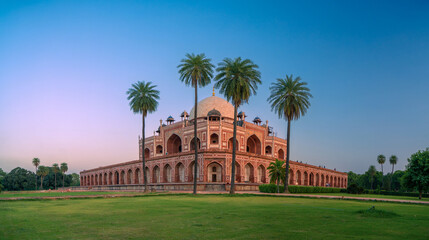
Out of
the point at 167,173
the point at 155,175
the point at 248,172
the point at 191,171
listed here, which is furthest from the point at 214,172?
the point at 155,175

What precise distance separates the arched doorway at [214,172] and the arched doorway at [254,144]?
1443 centimetres

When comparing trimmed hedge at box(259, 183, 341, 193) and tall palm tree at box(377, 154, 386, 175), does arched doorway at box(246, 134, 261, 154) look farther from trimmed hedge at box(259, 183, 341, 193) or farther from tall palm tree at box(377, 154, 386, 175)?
tall palm tree at box(377, 154, 386, 175)

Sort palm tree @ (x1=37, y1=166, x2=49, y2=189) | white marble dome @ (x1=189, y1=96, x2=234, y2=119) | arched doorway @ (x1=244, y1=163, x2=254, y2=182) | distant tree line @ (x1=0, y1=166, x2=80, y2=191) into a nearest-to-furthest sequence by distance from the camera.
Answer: arched doorway @ (x1=244, y1=163, x2=254, y2=182) < white marble dome @ (x1=189, y1=96, x2=234, y2=119) < distant tree line @ (x1=0, y1=166, x2=80, y2=191) < palm tree @ (x1=37, y1=166, x2=49, y2=189)

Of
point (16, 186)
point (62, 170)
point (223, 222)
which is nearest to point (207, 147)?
point (223, 222)

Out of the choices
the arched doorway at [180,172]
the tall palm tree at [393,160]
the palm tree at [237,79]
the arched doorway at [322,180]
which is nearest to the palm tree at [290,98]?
the palm tree at [237,79]

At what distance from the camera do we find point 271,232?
852 cm

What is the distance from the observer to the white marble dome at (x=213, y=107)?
2486 inches

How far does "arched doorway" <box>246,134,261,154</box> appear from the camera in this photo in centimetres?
6400

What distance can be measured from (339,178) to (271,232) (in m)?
86.4

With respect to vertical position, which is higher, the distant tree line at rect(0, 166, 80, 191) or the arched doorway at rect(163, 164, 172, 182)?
the arched doorway at rect(163, 164, 172, 182)

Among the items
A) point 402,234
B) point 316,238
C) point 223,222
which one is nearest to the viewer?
point 316,238

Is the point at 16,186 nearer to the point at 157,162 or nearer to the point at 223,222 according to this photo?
the point at 157,162

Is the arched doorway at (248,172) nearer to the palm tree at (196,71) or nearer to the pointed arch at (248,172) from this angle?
the pointed arch at (248,172)

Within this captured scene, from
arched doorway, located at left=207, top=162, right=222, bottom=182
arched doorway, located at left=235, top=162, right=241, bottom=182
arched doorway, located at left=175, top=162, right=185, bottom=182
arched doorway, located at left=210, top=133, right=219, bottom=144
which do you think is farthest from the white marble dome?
arched doorway, located at left=235, top=162, right=241, bottom=182
